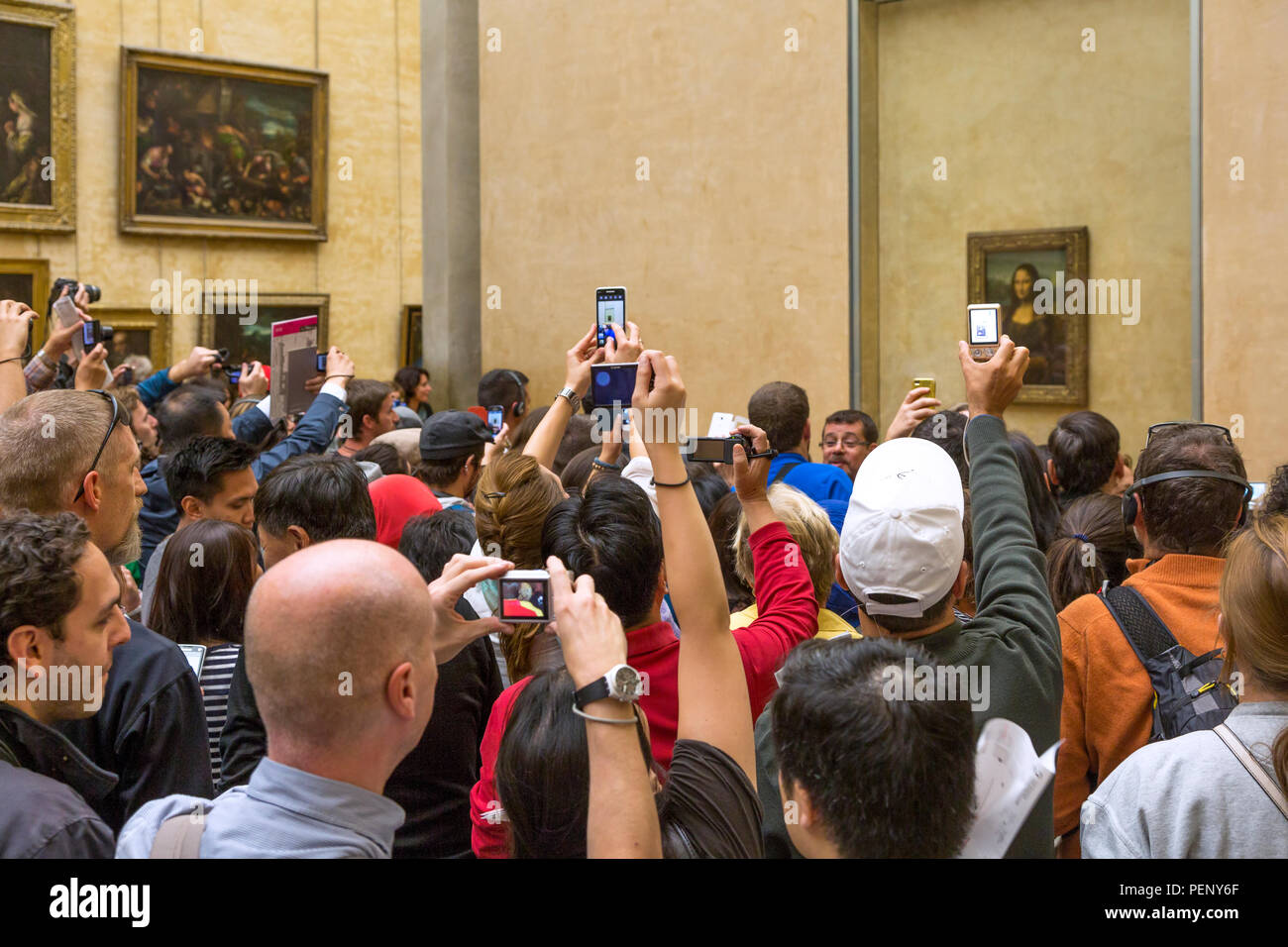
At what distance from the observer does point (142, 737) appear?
2.79 metres

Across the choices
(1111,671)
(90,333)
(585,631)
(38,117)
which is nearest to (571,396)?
(90,333)

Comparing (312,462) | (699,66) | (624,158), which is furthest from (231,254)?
(312,462)

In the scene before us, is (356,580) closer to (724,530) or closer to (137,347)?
(724,530)

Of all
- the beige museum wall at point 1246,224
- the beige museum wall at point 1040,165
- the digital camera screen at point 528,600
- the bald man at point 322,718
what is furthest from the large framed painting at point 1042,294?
the bald man at point 322,718

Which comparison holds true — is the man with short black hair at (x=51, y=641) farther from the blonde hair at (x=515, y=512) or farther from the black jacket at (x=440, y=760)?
the blonde hair at (x=515, y=512)

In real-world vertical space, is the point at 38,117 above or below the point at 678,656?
above

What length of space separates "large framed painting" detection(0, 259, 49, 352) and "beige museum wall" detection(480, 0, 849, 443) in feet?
18.7

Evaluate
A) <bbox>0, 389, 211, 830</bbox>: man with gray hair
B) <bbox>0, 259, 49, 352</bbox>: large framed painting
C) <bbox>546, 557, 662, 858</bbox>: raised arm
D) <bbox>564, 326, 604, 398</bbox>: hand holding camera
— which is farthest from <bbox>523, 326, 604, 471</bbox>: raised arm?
<bbox>0, 259, 49, 352</bbox>: large framed painting

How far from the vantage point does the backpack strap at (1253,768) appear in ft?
7.09

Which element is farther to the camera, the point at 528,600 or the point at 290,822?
the point at 528,600

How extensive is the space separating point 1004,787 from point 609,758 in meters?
0.60

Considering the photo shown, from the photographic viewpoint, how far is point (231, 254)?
17.2 meters

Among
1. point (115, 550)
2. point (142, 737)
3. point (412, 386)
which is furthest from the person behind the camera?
point (412, 386)

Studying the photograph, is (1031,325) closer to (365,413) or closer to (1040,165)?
(1040,165)
